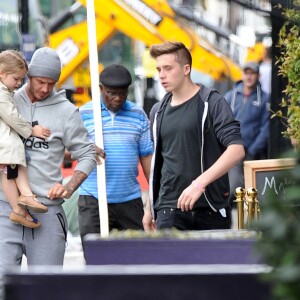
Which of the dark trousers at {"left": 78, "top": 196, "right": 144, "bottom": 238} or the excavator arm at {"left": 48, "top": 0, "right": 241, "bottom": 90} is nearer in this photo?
the dark trousers at {"left": 78, "top": 196, "right": 144, "bottom": 238}

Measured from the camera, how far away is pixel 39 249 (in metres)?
7.53

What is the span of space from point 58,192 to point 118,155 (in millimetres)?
1204

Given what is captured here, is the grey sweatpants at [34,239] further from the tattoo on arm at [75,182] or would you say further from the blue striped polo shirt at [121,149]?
the blue striped polo shirt at [121,149]

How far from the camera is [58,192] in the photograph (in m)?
7.45

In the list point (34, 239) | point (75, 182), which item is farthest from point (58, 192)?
point (34, 239)

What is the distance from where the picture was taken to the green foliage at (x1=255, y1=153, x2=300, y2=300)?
2902 mm

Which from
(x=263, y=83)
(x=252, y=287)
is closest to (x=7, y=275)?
(x=252, y=287)

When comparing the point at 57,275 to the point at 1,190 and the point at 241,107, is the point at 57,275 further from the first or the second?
the point at 241,107

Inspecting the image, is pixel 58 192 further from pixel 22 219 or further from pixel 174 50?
pixel 174 50

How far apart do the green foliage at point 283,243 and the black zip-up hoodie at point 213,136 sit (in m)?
4.61

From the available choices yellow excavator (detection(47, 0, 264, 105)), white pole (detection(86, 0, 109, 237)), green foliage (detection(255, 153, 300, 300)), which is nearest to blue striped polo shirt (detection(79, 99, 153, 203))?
white pole (detection(86, 0, 109, 237))

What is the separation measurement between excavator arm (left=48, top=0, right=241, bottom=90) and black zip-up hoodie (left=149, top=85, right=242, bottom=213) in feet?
35.5

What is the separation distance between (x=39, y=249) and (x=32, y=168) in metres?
0.48

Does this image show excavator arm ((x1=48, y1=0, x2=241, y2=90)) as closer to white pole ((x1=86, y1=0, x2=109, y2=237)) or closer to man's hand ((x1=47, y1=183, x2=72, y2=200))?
white pole ((x1=86, y1=0, x2=109, y2=237))
